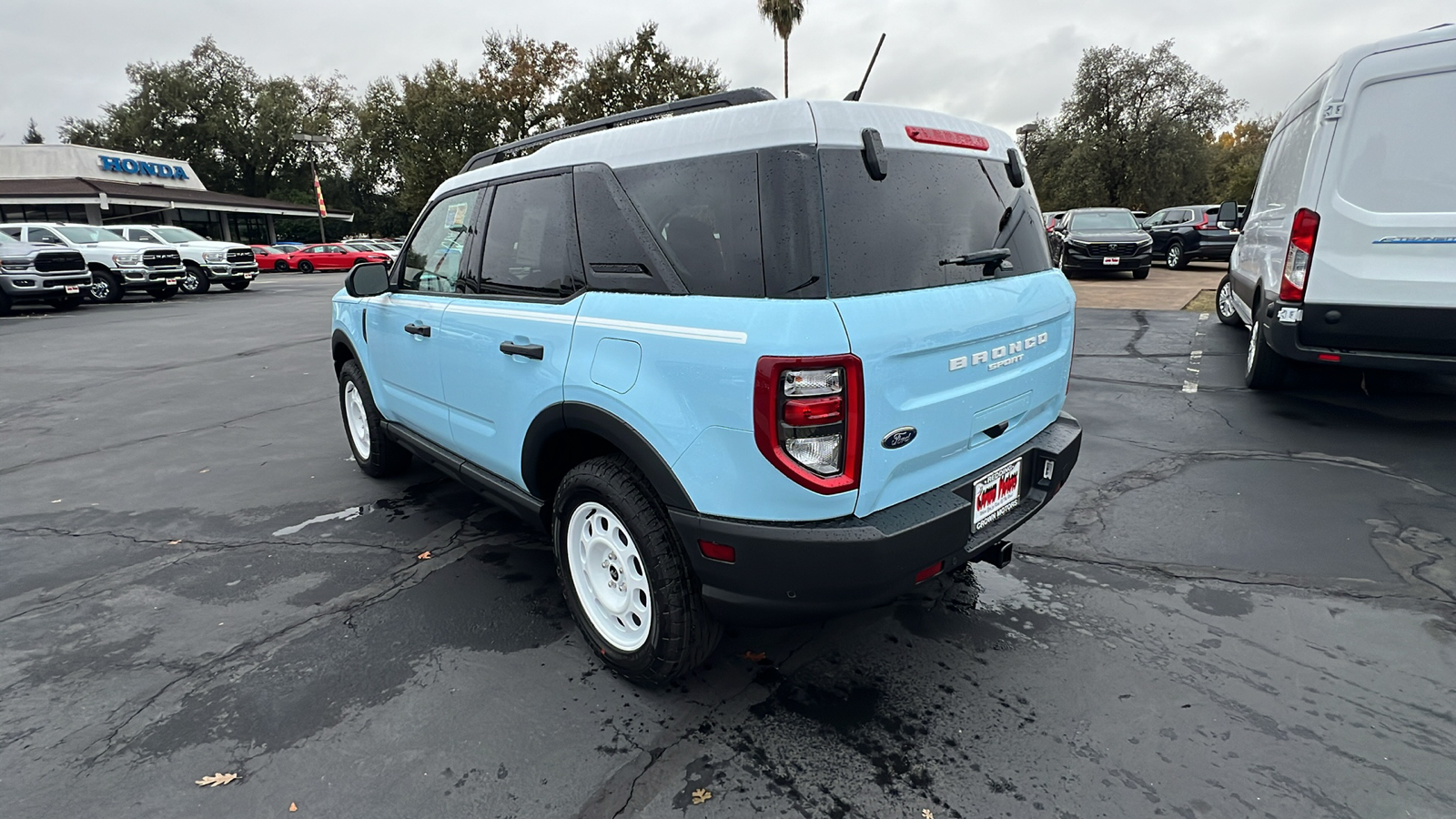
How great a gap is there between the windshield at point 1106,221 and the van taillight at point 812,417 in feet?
56.6

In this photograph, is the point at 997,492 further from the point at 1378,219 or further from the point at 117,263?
the point at 117,263

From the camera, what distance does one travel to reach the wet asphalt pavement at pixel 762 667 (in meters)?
2.20

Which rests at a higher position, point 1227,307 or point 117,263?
point 117,263

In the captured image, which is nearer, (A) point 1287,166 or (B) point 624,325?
(B) point 624,325

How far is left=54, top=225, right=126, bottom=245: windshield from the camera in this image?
18.8 meters

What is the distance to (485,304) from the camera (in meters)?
3.18

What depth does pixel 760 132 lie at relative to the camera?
87.9 inches

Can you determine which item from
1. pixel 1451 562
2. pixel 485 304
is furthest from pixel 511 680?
pixel 1451 562

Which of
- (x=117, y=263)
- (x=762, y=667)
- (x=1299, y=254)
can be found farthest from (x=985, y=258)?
(x=117, y=263)

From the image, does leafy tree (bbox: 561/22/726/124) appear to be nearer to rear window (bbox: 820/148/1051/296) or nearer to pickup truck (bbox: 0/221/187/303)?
pickup truck (bbox: 0/221/187/303)

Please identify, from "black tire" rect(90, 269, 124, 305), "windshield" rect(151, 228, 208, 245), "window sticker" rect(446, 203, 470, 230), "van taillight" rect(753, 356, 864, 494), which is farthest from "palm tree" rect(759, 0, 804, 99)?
"van taillight" rect(753, 356, 864, 494)

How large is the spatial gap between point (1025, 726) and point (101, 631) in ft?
12.1

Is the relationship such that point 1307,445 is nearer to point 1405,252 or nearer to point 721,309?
point 1405,252

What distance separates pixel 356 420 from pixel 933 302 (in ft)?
13.9
